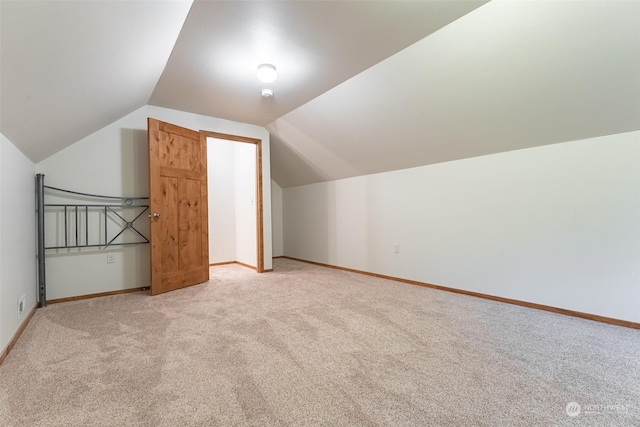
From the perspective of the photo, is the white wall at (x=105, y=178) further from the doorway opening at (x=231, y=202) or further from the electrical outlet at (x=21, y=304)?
the doorway opening at (x=231, y=202)

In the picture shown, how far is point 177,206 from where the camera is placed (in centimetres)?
338

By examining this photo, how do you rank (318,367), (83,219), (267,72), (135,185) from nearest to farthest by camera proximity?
(318,367), (267,72), (83,219), (135,185)

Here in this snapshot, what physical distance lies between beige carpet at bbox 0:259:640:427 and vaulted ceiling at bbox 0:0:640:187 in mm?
1458

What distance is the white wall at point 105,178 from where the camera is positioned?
2932 millimetres

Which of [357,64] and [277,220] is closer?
[357,64]

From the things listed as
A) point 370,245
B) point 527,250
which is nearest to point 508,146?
point 527,250

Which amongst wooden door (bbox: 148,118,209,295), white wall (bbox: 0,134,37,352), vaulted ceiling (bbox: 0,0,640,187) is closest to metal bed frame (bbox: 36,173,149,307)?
white wall (bbox: 0,134,37,352)

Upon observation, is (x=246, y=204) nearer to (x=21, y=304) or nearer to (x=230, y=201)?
(x=230, y=201)

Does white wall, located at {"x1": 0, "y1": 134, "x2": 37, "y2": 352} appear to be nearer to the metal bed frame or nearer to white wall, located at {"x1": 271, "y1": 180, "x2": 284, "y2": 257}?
the metal bed frame

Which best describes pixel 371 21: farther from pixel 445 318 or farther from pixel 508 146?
pixel 445 318

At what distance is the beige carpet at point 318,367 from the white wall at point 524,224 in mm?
333

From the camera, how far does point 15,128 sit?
182 cm

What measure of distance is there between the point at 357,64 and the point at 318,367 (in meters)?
2.35

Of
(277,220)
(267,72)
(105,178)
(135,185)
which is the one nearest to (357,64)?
(267,72)
